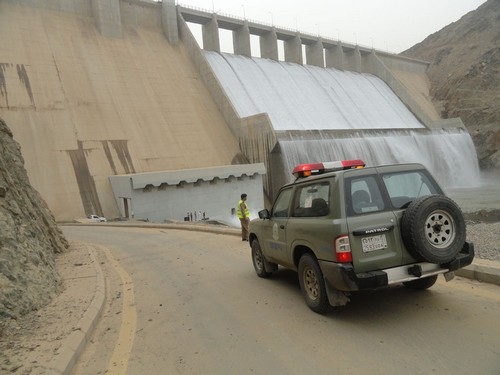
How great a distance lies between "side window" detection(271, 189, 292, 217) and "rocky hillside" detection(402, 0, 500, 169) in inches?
1486

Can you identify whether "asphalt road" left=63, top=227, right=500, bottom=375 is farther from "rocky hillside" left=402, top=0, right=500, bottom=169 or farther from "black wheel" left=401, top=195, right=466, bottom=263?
"rocky hillside" left=402, top=0, right=500, bottom=169

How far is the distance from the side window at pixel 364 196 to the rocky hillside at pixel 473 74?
126 feet

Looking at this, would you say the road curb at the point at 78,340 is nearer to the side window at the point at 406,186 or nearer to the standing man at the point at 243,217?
the side window at the point at 406,186

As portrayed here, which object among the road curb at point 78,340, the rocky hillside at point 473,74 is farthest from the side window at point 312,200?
the rocky hillside at point 473,74

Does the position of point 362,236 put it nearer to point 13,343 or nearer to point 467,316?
point 467,316

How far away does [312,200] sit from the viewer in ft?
15.7

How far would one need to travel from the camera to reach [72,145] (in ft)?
72.4

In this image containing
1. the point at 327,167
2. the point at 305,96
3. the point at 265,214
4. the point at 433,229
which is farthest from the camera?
the point at 305,96

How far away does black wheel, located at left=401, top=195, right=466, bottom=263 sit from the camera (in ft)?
13.3

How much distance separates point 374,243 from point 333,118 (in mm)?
32902

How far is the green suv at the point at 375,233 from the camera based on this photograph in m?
4.05

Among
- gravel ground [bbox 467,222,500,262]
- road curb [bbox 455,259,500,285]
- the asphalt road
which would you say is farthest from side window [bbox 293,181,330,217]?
gravel ground [bbox 467,222,500,262]

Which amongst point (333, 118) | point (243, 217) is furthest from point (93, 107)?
point (333, 118)

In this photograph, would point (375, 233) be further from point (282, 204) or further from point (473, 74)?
point (473, 74)
